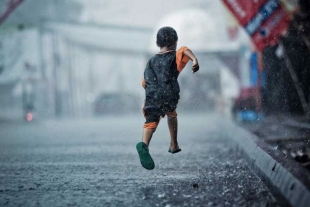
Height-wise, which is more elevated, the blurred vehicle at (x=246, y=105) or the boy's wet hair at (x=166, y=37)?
the boy's wet hair at (x=166, y=37)

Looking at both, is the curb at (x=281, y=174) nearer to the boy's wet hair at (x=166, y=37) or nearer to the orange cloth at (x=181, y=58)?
the orange cloth at (x=181, y=58)

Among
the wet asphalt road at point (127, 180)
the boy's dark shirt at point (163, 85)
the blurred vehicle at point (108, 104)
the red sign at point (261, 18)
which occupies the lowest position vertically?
the blurred vehicle at point (108, 104)

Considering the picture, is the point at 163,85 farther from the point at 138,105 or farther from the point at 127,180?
the point at 138,105

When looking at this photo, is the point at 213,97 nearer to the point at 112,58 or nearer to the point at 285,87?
the point at 112,58

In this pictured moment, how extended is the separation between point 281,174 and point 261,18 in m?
5.63

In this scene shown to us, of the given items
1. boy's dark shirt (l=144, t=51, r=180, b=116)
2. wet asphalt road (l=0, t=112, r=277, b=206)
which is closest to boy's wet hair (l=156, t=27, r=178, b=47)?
boy's dark shirt (l=144, t=51, r=180, b=116)

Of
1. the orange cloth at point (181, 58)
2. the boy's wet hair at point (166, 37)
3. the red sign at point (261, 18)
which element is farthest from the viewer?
the red sign at point (261, 18)

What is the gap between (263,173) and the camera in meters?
5.11

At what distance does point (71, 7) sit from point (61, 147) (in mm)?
34779

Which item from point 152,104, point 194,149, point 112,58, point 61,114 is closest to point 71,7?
point 112,58

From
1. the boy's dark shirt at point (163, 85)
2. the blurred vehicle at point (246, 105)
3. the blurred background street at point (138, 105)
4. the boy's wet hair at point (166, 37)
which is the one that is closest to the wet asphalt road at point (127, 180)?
Result: the blurred background street at point (138, 105)

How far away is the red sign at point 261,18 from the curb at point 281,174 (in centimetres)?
330

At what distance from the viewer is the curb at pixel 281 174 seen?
3.50 m

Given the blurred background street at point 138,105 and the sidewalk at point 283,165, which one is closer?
the sidewalk at point 283,165
